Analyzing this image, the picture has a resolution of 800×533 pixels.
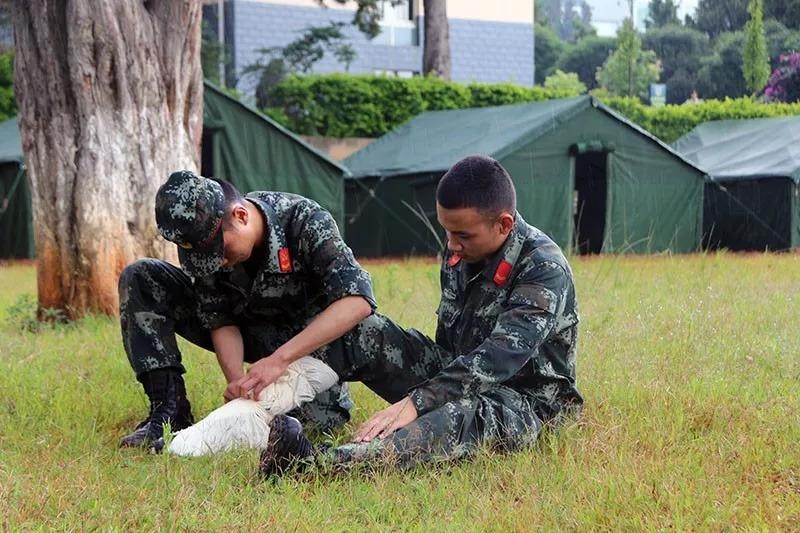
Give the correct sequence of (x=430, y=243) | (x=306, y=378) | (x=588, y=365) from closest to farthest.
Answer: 1. (x=306, y=378)
2. (x=588, y=365)
3. (x=430, y=243)

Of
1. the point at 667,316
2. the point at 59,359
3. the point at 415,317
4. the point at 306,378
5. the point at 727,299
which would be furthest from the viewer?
the point at 727,299

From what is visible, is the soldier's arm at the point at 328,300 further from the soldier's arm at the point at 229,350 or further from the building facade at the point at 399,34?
the building facade at the point at 399,34

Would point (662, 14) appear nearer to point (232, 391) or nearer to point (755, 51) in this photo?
point (755, 51)

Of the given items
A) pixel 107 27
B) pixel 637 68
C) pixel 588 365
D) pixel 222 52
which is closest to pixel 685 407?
pixel 588 365

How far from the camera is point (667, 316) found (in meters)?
5.74

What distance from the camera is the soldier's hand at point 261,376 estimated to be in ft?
10.6

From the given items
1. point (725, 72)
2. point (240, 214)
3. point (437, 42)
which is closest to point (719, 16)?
point (725, 72)

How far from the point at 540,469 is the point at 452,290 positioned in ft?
2.22

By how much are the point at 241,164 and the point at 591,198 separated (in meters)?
4.80

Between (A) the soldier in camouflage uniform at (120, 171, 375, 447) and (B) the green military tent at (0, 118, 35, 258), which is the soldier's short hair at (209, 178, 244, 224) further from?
(B) the green military tent at (0, 118, 35, 258)

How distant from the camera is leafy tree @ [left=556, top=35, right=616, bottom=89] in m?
56.4

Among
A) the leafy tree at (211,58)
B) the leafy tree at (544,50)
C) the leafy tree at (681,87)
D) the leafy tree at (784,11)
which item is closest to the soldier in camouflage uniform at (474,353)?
the leafy tree at (211,58)

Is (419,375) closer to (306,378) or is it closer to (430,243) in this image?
(306,378)

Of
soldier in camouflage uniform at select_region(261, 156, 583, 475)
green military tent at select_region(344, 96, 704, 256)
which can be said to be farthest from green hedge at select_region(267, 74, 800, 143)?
soldier in camouflage uniform at select_region(261, 156, 583, 475)
